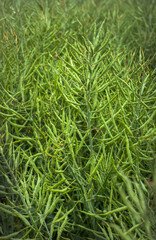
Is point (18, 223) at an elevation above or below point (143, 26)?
below

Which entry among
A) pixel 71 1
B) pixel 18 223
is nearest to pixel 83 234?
pixel 18 223

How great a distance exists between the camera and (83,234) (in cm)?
163

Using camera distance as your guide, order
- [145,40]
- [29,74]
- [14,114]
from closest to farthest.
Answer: [14,114] < [29,74] < [145,40]

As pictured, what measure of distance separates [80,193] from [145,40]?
222 cm

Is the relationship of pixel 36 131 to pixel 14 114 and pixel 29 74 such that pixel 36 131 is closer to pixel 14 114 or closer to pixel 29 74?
pixel 14 114

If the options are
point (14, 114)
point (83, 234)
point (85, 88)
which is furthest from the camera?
point (83, 234)

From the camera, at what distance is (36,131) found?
5.04 ft

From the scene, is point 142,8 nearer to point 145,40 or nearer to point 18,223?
point 145,40

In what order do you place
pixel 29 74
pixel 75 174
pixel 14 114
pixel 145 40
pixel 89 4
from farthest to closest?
pixel 89 4 < pixel 145 40 < pixel 29 74 < pixel 14 114 < pixel 75 174

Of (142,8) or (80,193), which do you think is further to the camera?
(142,8)

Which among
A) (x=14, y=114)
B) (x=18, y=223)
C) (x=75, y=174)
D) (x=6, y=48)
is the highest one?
(x=6, y=48)

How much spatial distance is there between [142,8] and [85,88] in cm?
262

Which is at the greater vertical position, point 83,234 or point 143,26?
point 143,26

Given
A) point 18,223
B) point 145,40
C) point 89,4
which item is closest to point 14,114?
point 18,223
